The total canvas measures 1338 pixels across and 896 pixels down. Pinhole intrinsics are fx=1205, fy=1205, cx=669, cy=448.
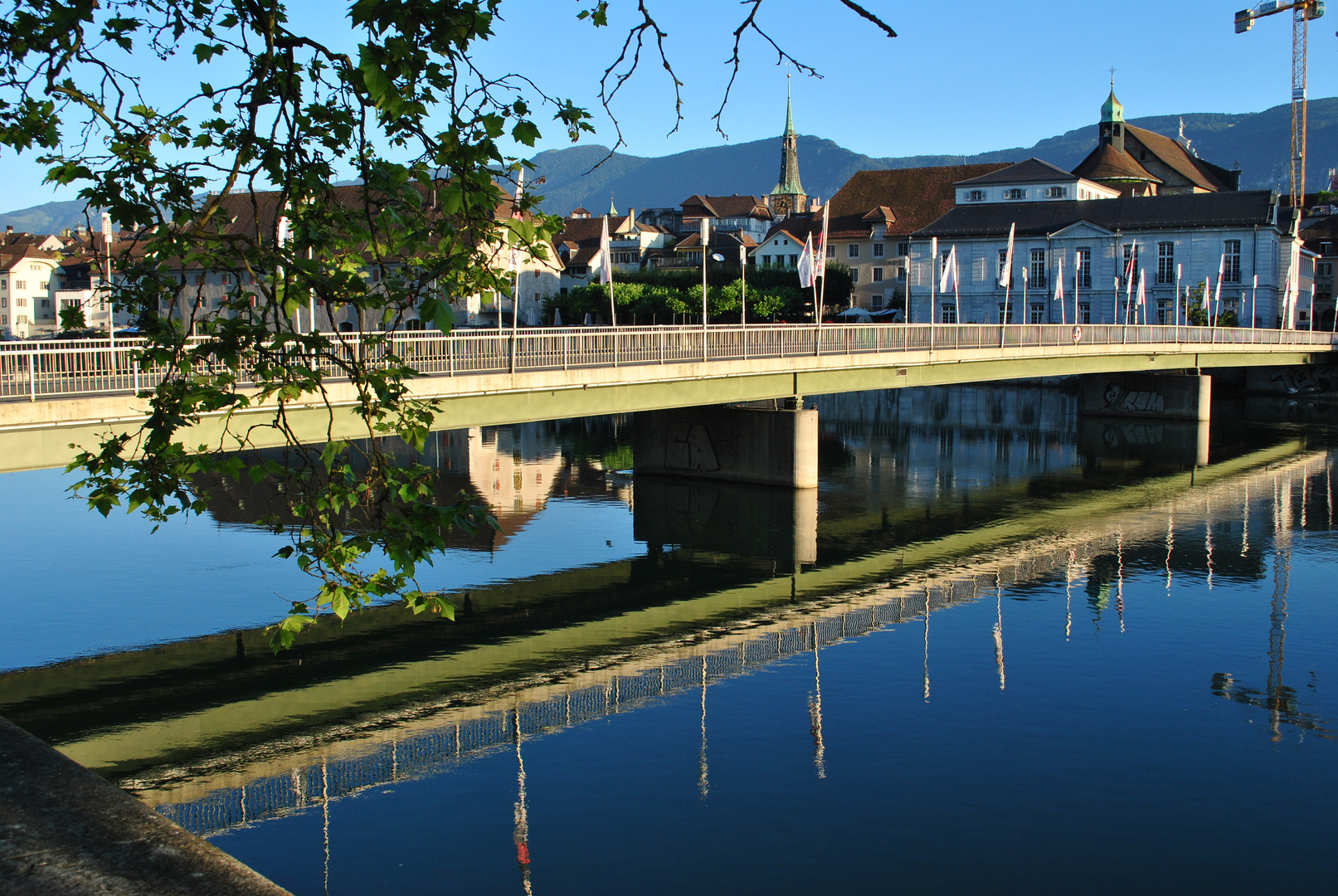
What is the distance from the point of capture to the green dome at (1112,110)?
133 meters

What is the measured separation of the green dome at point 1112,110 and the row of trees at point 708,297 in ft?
131

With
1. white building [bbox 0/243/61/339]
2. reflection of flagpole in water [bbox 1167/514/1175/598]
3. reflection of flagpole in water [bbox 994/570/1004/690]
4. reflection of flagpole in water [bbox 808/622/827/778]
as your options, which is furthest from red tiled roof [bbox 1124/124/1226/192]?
reflection of flagpole in water [bbox 808/622/827/778]

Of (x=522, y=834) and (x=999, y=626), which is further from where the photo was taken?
(x=999, y=626)

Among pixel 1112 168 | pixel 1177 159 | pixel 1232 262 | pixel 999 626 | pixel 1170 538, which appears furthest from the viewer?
pixel 1177 159

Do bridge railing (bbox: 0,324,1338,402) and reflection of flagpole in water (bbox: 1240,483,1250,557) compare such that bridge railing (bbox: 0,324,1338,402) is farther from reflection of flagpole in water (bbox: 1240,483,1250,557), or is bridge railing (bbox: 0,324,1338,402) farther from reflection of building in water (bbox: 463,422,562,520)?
reflection of flagpole in water (bbox: 1240,483,1250,557)

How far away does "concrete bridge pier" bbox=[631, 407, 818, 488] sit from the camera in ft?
122

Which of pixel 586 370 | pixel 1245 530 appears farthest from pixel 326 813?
pixel 1245 530

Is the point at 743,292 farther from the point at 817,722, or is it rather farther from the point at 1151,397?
the point at 817,722

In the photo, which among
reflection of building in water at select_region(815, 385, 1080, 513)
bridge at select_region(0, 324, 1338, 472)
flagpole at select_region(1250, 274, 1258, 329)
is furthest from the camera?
flagpole at select_region(1250, 274, 1258, 329)

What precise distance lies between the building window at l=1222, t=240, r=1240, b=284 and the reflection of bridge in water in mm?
56490

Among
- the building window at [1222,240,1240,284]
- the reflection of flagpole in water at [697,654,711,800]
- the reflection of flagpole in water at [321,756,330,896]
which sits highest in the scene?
the building window at [1222,240,1240,284]

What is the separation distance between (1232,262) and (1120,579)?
2819 inches

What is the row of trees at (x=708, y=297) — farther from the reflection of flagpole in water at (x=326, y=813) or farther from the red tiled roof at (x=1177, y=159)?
the reflection of flagpole in water at (x=326, y=813)

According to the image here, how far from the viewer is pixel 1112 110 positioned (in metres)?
134
